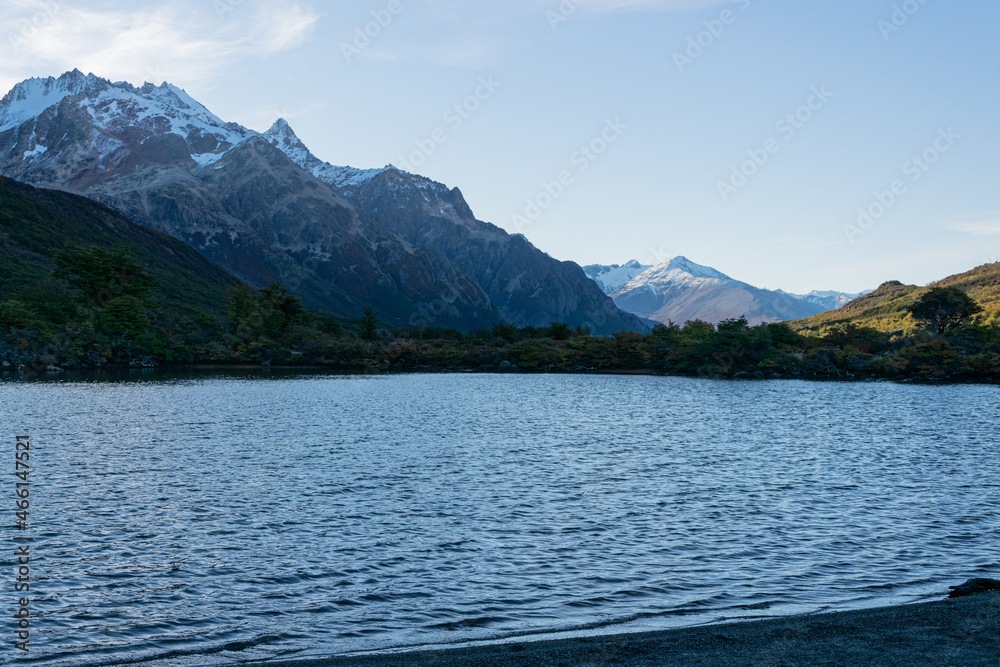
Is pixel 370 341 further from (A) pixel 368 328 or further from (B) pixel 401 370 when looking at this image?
(B) pixel 401 370

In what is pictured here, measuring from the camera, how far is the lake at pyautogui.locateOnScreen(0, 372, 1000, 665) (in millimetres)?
14844

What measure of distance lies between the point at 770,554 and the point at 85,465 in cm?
2928

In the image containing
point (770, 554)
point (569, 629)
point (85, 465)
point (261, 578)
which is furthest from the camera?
point (85, 465)

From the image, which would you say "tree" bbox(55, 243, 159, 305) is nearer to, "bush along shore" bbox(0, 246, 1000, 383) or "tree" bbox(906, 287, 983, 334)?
"bush along shore" bbox(0, 246, 1000, 383)

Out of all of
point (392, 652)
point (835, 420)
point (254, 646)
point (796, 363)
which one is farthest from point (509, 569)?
point (796, 363)

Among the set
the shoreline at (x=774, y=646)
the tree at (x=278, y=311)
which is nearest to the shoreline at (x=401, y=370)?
the tree at (x=278, y=311)

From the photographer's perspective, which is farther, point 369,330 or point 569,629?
point 369,330

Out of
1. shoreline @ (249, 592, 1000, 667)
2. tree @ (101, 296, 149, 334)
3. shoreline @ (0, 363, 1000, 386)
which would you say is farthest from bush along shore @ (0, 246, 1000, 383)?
shoreline @ (249, 592, 1000, 667)

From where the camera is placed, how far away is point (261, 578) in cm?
1734

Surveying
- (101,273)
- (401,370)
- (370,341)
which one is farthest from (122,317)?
(370,341)

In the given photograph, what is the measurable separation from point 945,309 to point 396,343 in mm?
112406

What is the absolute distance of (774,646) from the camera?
488 inches

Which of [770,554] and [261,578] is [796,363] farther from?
[261,578]

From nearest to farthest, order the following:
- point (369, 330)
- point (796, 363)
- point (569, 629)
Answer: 1. point (569, 629)
2. point (796, 363)
3. point (369, 330)
